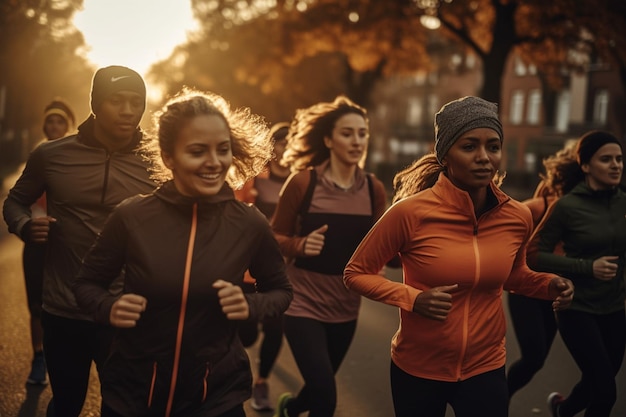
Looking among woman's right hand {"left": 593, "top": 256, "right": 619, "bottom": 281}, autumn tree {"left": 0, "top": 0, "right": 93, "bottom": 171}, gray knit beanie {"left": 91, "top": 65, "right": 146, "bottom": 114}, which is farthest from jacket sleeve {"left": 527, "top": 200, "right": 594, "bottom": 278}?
autumn tree {"left": 0, "top": 0, "right": 93, "bottom": 171}

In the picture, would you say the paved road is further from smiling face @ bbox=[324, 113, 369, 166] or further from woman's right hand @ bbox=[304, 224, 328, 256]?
smiling face @ bbox=[324, 113, 369, 166]

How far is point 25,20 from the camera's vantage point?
62.8 ft

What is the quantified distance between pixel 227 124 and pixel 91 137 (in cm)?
135

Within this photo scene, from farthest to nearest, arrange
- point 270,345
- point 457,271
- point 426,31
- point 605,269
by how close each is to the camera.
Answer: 1. point 426,31
2. point 270,345
3. point 605,269
4. point 457,271

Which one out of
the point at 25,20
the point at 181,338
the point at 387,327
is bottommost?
the point at 387,327

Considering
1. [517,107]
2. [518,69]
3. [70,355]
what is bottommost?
[70,355]

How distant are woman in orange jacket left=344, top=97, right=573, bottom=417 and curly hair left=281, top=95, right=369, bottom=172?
1.98 metres

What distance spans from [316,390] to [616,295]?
184 centimetres

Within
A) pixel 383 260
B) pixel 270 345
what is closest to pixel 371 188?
pixel 270 345

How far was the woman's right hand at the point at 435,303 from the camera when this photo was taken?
3.31 metres

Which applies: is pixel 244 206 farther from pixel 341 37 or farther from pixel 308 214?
pixel 341 37

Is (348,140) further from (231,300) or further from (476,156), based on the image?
(231,300)

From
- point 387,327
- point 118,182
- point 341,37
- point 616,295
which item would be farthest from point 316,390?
point 341,37

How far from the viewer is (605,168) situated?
16.4ft
